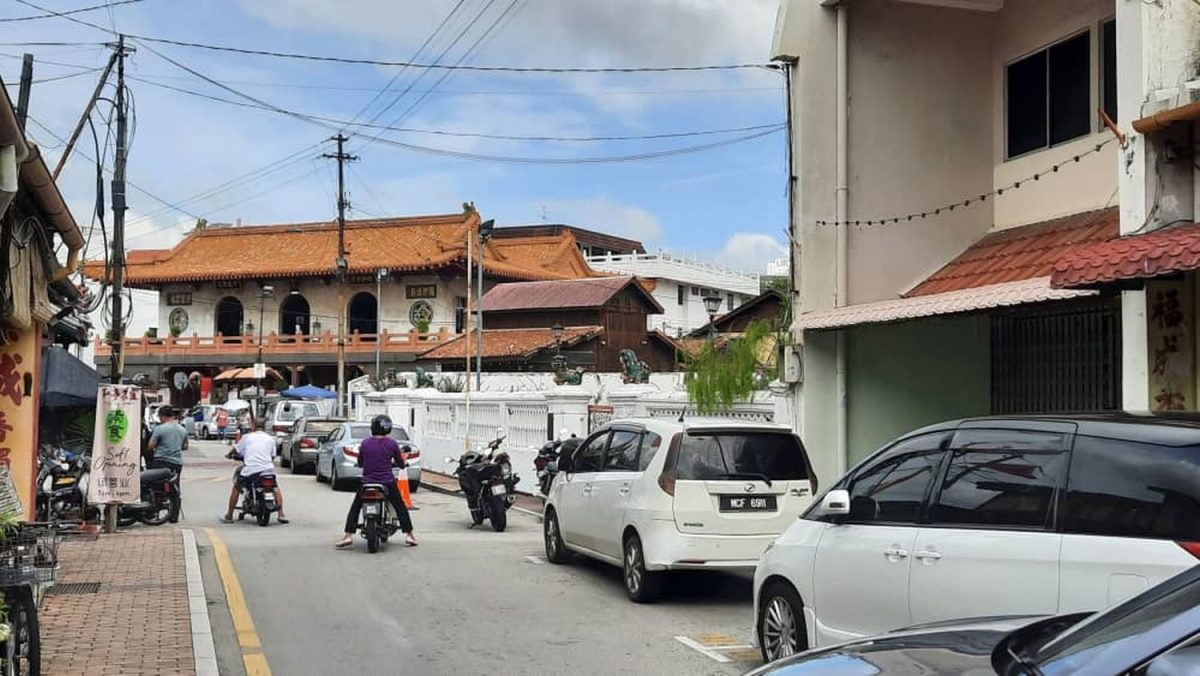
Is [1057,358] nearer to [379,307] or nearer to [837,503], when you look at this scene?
[837,503]

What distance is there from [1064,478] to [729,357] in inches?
407

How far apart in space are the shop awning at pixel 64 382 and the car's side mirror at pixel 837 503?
13.7 metres

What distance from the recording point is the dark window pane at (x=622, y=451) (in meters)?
11.1

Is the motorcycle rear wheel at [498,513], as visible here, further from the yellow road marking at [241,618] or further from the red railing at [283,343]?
the red railing at [283,343]

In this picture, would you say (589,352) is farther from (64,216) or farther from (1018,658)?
(1018,658)

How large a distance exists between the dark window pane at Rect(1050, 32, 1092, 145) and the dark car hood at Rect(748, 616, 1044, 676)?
1056 cm

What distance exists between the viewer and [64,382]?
57.2ft

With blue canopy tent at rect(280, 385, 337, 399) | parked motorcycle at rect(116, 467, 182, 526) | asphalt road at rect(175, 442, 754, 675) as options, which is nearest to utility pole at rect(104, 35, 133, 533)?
parked motorcycle at rect(116, 467, 182, 526)

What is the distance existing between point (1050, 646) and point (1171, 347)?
623cm

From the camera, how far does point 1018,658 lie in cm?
335

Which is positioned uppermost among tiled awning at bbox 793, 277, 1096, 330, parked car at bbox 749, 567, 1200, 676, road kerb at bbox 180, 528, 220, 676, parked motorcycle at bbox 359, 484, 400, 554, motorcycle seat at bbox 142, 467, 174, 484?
tiled awning at bbox 793, 277, 1096, 330

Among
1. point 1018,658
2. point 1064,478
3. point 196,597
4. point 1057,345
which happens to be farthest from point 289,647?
point 1057,345

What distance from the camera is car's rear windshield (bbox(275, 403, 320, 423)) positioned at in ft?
120

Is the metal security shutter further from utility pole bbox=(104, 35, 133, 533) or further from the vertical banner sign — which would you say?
utility pole bbox=(104, 35, 133, 533)
